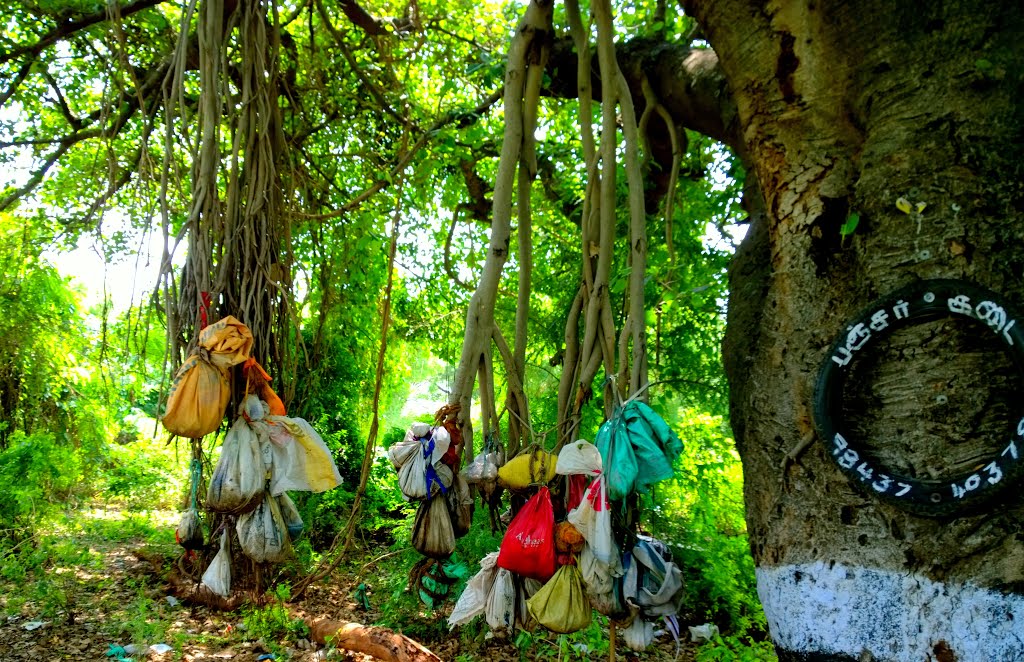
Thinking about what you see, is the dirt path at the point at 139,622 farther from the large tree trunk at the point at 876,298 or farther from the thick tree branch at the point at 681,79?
the thick tree branch at the point at 681,79

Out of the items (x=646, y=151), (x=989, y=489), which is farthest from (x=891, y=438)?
(x=646, y=151)

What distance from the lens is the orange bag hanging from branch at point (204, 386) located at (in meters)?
2.58

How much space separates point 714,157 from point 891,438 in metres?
3.43

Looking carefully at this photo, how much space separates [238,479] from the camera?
2619mm

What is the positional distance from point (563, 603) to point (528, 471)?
17.2 inches

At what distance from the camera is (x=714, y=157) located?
15.9ft

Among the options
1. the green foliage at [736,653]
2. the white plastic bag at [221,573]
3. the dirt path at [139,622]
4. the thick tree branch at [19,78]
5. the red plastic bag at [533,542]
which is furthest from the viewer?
the thick tree branch at [19,78]

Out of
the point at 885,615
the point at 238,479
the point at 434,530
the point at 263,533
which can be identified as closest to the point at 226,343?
the point at 238,479

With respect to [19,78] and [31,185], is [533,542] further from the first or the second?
[19,78]

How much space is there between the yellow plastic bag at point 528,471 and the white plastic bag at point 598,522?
229mm

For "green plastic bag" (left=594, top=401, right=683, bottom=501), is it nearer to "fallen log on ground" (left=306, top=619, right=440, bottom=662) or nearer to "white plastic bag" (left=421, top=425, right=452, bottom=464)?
"white plastic bag" (left=421, top=425, right=452, bottom=464)

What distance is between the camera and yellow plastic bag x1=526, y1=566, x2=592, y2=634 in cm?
234

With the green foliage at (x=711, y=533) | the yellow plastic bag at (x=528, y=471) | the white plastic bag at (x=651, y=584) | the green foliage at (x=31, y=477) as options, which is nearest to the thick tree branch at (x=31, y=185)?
the green foliage at (x=31, y=477)

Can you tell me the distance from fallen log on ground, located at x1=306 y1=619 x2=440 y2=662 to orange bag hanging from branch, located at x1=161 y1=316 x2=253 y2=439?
7.33 feet
